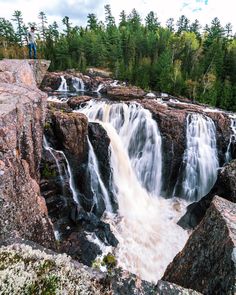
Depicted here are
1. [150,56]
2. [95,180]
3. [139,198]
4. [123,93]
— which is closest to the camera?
[95,180]

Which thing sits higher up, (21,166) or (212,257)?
(21,166)

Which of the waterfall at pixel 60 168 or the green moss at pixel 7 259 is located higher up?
the green moss at pixel 7 259

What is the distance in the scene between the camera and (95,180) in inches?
420

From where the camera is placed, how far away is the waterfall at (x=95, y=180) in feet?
34.5

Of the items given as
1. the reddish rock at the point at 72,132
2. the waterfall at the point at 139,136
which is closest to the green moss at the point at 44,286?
the reddish rock at the point at 72,132

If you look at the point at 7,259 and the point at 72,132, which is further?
the point at 72,132

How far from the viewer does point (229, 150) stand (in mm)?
14789

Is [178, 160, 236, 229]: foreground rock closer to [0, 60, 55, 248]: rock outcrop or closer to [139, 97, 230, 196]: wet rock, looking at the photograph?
[139, 97, 230, 196]: wet rock

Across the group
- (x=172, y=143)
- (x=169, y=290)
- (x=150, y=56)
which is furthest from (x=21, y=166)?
(x=150, y=56)

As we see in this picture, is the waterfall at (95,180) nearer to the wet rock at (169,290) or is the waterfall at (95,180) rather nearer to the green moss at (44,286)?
the wet rock at (169,290)

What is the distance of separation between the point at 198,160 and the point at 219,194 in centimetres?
378

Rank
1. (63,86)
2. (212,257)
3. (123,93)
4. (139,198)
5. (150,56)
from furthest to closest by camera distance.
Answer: (150,56)
(63,86)
(123,93)
(139,198)
(212,257)

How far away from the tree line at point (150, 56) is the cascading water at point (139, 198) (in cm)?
2580

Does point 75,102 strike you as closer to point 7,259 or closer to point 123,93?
point 123,93
